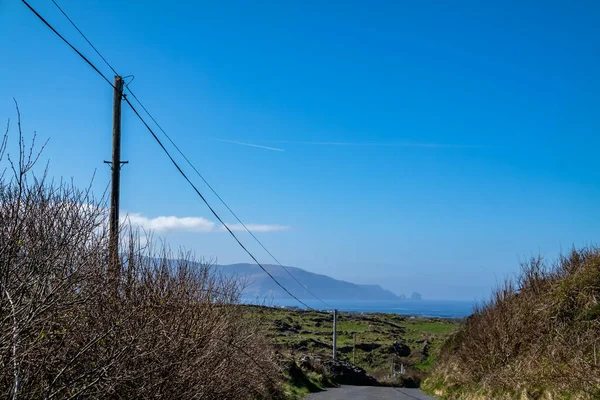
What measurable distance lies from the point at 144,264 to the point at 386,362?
5351 cm

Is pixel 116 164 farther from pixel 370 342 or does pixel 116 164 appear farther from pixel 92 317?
pixel 370 342

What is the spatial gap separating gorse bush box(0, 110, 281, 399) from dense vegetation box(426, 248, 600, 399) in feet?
24.6

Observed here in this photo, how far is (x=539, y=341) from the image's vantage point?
685 inches

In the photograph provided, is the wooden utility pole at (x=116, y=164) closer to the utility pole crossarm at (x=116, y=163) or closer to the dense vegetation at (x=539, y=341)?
the utility pole crossarm at (x=116, y=163)

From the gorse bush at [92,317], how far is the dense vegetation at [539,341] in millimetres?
7497

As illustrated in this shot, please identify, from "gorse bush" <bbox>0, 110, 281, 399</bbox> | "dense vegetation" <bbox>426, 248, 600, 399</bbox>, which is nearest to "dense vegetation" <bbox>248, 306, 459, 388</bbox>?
"dense vegetation" <bbox>426, 248, 600, 399</bbox>

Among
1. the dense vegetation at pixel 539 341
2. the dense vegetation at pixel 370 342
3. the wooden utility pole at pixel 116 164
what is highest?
the wooden utility pole at pixel 116 164

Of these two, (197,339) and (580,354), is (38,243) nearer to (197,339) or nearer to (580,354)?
(197,339)

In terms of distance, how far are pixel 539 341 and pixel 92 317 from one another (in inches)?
534

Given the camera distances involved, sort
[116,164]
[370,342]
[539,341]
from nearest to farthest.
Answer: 1. [116,164]
2. [539,341]
3. [370,342]

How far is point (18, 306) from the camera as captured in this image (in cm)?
565

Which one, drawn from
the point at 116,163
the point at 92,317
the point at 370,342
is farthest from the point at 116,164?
the point at 370,342

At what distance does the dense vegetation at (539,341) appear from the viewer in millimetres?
13938

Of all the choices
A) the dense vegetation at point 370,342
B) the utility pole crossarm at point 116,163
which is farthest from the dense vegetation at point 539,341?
the dense vegetation at point 370,342
